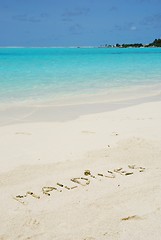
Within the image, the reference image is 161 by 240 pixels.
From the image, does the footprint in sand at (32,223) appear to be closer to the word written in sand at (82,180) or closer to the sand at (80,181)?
the sand at (80,181)

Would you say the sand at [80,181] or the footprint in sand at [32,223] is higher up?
the sand at [80,181]

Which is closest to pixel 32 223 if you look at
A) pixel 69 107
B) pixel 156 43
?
pixel 69 107

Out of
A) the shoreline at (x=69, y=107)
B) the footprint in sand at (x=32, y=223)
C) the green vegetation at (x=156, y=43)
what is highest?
the green vegetation at (x=156, y=43)

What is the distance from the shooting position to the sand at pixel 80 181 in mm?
3279

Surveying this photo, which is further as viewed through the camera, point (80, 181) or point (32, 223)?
point (80, 181)

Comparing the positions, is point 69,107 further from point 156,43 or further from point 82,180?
point 156,43

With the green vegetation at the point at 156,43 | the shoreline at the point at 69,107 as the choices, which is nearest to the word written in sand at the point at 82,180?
the shoreline at the point at 69,107

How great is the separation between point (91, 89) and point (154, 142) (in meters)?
8.89

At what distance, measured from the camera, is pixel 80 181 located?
441 cm

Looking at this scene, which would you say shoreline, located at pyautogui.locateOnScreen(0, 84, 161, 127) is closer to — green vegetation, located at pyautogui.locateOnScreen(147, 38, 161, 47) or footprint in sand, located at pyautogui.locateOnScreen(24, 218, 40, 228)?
footprint in sand, located at pyautogui.locateOnScreen(24, 218, 40, 228)

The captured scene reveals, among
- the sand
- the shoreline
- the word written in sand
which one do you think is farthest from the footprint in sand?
the shoreline

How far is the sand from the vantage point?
3279mm

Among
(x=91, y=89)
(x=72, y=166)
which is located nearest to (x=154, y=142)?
(x=72, y=166)

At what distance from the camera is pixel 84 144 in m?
6.08
